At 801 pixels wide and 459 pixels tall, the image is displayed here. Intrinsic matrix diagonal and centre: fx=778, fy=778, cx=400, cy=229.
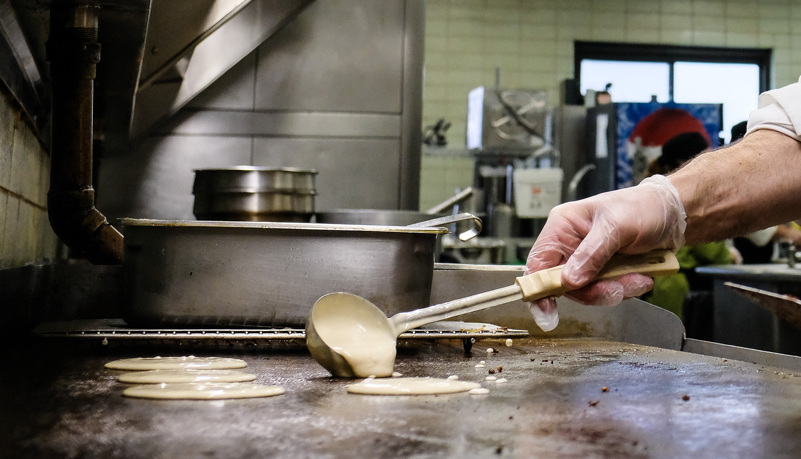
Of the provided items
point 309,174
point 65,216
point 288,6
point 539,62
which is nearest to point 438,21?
point 539,62

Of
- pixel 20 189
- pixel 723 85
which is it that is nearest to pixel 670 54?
pixel 723 85

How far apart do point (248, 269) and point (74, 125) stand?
0.58 m

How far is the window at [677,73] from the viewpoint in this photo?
283 inches

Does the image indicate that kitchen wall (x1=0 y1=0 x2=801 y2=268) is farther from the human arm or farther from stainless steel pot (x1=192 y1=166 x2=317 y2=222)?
the human arm

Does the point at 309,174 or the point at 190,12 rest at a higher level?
the point at 190,12

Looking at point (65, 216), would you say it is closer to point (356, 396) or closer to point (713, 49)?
point (356, 396)

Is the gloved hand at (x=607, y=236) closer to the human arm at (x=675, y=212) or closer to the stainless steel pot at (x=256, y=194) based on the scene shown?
the human arm at (x=675, y=212)

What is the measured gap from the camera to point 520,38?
700 centimetres

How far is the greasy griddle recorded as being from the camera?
0.79 metres

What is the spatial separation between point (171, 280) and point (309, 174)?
2.58ft

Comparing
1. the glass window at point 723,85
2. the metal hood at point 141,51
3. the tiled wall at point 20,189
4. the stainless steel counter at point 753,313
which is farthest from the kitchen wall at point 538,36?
the tiled wall at point 20,189

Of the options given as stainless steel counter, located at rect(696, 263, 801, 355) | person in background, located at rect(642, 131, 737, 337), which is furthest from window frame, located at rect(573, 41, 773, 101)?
stainless steel counter, located at rect(696, 263, 801, 355)

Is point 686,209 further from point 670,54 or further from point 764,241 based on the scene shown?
point 670,54

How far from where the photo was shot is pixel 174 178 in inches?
116
